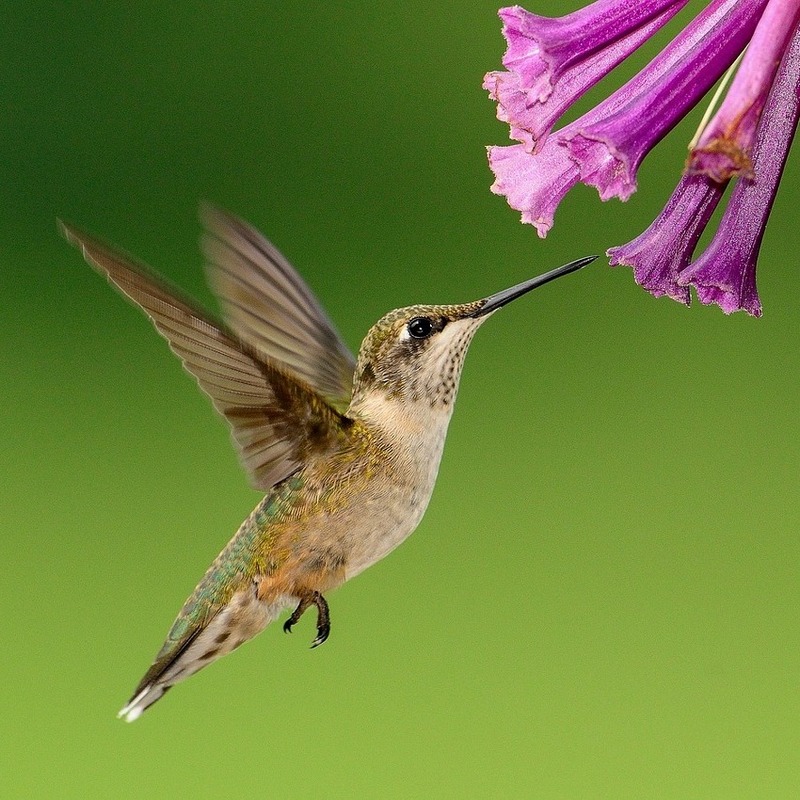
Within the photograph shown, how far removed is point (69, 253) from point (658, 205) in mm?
1502

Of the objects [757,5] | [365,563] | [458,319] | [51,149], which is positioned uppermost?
[51,149]

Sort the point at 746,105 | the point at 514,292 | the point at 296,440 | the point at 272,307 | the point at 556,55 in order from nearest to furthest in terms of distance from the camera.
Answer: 1. the point at 746,105
2. the point at 556,55
3. the point at 514,292
4. the point at 296,440
5. the point at 272,307

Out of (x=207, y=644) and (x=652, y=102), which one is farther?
(x=207, y=644)

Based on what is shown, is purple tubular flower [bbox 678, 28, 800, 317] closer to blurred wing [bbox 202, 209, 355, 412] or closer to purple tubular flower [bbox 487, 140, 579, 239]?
purple tubular flower [bbox 487, 140, 579, 239]

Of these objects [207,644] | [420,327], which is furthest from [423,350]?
[207,644]

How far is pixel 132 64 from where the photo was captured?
3736mm

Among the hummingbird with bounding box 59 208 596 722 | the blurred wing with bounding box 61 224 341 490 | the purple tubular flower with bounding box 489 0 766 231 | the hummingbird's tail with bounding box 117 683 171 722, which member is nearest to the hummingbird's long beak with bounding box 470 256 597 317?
the hummingbird with bounding box 59 208 596 722

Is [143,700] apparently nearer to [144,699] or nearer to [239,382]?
[144,699]

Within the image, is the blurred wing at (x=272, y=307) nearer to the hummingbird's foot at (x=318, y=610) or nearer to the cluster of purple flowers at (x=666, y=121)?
the hummingbird's foot at (x=318, y=610)

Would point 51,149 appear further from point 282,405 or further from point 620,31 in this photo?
point 620,31

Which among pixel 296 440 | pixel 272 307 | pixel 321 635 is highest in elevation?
pixel 272 307

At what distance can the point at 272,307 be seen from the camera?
1472 millimetres

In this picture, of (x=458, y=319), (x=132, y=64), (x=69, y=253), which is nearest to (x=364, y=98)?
(x=132, y=64)

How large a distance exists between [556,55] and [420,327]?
487 mm
